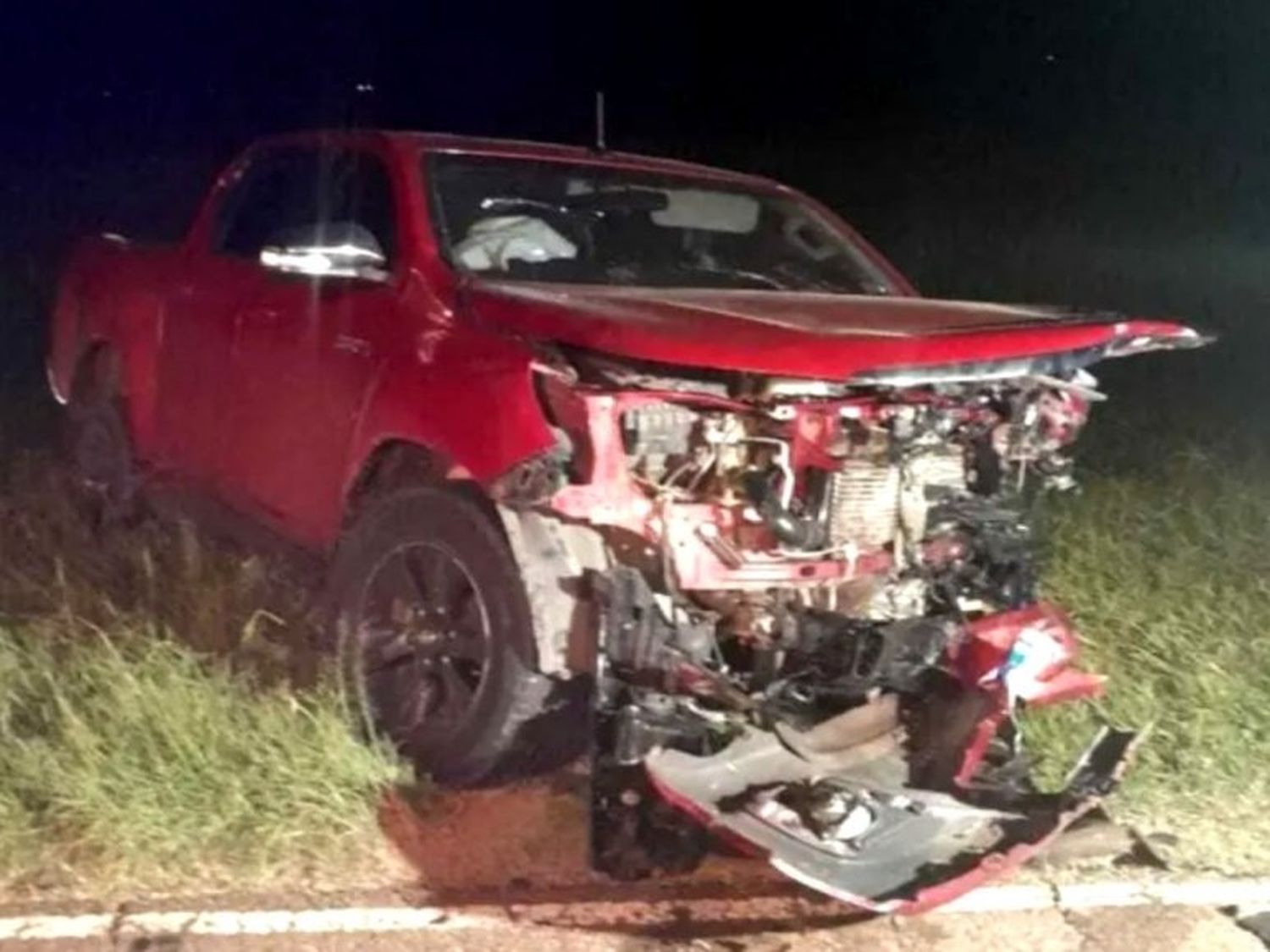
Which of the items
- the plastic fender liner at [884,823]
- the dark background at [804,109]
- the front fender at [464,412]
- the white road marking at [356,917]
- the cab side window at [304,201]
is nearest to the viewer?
the plastic fender liner at [884,823]

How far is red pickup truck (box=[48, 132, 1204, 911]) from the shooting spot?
171 inches

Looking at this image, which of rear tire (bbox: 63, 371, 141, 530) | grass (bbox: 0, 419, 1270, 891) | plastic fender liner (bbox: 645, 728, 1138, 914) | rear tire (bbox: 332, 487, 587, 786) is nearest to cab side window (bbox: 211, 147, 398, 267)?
rear tire (bbox: 332, 487, 587, 786)

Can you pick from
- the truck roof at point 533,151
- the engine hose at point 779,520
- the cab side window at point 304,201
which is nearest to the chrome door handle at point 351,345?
the cab side window at point 304,201

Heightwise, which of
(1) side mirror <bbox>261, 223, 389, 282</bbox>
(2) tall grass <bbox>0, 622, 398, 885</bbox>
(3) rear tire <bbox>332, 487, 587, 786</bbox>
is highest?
(1) side mirror <bbox>261, 223, 389, 282</bbox>

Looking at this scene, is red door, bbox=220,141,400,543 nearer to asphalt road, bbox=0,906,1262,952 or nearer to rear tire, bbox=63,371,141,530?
rear tire, bbox=63,371,141,530

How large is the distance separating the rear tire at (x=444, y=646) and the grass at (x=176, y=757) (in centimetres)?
13

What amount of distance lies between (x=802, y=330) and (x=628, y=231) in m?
1.61

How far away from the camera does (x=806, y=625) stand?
4523 mm

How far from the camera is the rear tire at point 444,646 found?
471 cm

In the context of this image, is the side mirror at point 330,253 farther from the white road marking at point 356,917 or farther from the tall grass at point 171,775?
the white road marking at point 356,917

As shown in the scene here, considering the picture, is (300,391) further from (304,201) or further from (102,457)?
(102,457)

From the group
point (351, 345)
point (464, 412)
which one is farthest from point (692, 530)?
point (351, 345)

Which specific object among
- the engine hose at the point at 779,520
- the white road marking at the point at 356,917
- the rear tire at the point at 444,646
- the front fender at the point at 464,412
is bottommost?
the white road marking at the point at 356,917

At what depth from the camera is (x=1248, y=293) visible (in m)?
15.8
